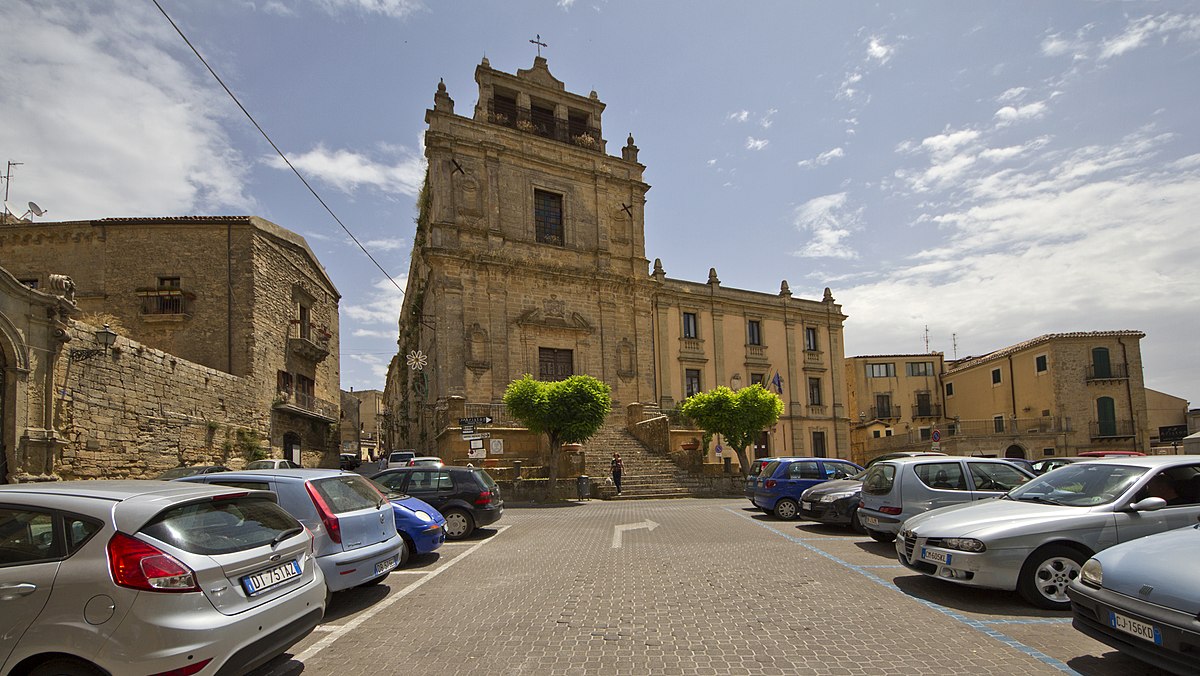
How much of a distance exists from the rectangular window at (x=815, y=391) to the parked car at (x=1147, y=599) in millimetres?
33005

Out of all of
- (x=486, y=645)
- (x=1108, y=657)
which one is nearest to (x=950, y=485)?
(x=1108, y=657)

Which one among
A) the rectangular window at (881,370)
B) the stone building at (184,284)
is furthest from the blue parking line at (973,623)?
the rectangular window at (881,370)

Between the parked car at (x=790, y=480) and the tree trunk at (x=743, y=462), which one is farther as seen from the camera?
the tree trunk at (x=743, y=462)

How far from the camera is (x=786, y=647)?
4.92m

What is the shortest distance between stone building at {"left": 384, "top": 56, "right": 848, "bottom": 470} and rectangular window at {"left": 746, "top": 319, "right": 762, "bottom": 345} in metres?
0.08

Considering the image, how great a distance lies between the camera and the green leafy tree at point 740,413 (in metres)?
25.6

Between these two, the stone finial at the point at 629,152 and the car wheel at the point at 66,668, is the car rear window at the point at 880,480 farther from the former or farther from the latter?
the stone finial at the point at 629,152

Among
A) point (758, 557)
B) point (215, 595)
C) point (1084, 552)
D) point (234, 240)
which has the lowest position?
point (758, 557)

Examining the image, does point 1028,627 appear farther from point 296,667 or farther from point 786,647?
point 296,667

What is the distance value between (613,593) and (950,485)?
5516mm

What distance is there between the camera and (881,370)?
43469 millimetres

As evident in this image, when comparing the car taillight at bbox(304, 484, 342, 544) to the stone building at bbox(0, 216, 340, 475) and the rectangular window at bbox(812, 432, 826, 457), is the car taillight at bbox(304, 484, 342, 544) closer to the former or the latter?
the stone building at bbox(0, 216, 340, 475)

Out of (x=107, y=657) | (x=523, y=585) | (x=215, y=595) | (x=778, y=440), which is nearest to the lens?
(x=107, y=657)

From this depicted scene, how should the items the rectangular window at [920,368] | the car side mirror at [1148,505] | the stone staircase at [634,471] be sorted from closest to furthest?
the car side mirror at [1148,505] < the stone staircase at [634,471] < the rectangular window at [920,368]
